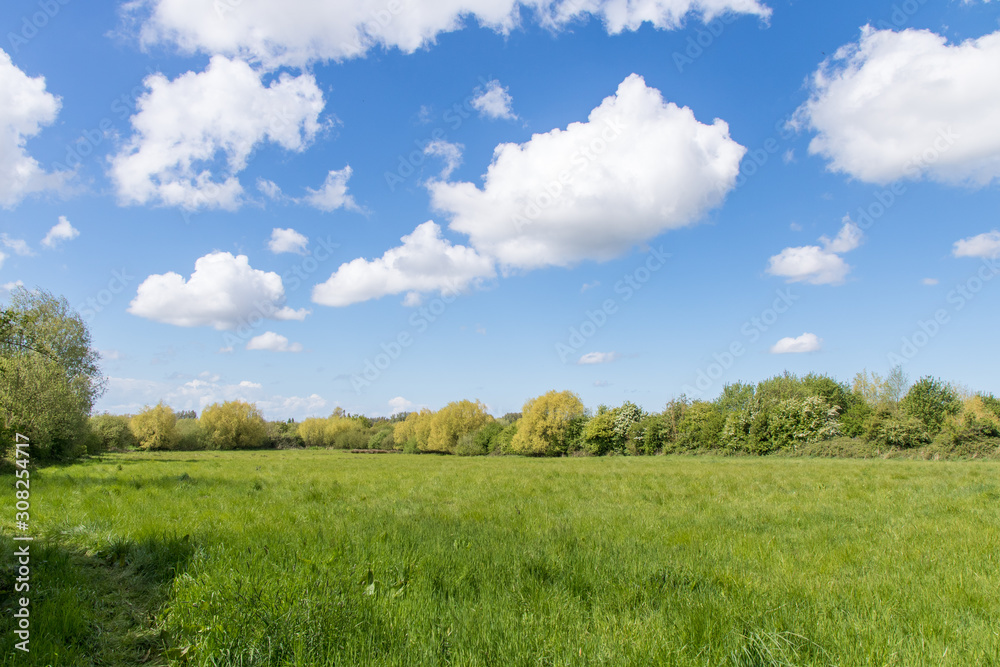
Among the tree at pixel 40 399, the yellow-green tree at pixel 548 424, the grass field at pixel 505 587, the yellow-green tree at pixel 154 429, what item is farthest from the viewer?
the yellow-green tree at pixel 154 429

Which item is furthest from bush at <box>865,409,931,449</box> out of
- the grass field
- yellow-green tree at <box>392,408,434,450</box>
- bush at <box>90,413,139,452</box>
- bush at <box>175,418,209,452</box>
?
bush at <box>175,418,209,452</box>

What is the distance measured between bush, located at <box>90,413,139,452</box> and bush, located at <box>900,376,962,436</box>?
89.0 m

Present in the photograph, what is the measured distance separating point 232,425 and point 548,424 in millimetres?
71455

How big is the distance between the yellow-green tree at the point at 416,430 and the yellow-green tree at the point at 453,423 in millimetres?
2358

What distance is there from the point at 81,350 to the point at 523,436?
53552mm

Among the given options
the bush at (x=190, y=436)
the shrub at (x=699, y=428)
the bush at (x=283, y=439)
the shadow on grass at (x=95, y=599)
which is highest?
the shadow on grass at (x=95, y=599)

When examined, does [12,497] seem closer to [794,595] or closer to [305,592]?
[305,592]

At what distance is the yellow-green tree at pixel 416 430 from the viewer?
9669 centimetres

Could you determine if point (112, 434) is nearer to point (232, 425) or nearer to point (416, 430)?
point (232, 425)

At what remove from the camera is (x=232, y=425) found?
326 ft

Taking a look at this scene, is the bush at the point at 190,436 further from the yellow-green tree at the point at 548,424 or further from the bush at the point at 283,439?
the yellow-green tree at the point at 548,424

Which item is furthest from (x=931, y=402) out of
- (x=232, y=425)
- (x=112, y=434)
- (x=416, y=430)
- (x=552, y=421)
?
(x=232, y=425)

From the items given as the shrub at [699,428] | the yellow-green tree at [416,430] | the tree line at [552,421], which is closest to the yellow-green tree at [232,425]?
the tree line at [552,421]

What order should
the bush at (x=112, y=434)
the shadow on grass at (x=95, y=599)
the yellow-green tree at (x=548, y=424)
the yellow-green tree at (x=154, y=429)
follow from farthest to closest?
1. the yellow-green tree at (x=154, y=429)
2. the yellow-green tree at (x=548, y=424)
3. the bush at (x=112, y=434)
4. the shadow on grass at (x=95, y=599)
